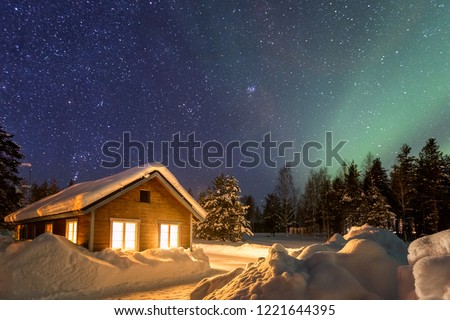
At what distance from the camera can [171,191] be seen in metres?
18.0

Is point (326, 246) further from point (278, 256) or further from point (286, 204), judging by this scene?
point (286, 204)

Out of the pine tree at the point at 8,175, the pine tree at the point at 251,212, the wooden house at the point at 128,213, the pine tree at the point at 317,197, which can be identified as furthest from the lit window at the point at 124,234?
the pine tree at the point at 251,212

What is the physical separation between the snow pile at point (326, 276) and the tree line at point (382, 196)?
35876mm

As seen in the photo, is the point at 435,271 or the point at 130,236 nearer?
the point at 435,271

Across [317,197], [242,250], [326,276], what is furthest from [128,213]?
[317,197]

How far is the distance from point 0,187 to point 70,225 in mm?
19417

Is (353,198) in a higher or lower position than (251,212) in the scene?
higher

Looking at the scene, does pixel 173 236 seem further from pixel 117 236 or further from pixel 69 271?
pixel 69 271

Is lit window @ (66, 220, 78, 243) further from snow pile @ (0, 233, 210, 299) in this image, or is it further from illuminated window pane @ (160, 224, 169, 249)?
illuminated window pane @ (160, 224, 169, 249)

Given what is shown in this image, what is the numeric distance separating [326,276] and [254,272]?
1816mm

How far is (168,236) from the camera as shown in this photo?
17766mm

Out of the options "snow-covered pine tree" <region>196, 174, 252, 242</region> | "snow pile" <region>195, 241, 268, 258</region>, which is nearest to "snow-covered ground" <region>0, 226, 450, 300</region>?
"snow pile" <region>195, 241, 268, 258</region>

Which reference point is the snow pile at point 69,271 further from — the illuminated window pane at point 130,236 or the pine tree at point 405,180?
the pine tree at point 405,180

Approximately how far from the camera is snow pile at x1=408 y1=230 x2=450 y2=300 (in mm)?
5910
